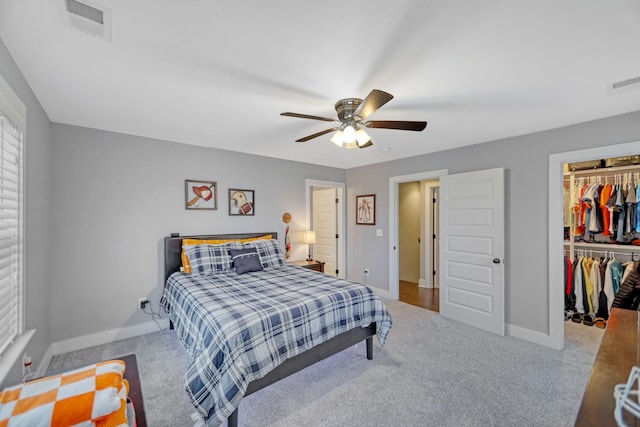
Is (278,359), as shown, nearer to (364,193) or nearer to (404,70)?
(404,70)

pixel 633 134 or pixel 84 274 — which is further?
pixel 84 274

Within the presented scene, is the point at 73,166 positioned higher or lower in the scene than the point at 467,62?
lower

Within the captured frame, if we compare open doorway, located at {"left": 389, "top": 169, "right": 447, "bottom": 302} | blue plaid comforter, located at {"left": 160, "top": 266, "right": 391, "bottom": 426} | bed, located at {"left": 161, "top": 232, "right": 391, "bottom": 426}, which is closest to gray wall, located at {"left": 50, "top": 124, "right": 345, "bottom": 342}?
bed, located at {"left": 161, "top": 232, "right": 391, "bottom": 426}

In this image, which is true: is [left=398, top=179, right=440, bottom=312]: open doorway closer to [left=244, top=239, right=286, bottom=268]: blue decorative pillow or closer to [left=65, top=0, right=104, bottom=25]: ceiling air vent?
[left=244, top=239, right=286, bottom=268]: blue decorative pillow

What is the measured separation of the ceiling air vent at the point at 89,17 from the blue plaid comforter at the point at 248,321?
1841mm

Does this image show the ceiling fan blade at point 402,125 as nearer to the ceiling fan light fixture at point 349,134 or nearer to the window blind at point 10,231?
the ceiling fan light fixture at point 349,134

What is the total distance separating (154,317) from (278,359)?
7.38 feet

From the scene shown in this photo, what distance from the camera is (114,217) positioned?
3.17 meters

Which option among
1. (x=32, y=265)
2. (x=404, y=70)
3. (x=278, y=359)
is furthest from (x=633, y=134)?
(x=32, y=265)

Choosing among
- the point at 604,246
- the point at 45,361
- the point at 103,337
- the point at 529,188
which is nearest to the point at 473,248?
the point at 529,188

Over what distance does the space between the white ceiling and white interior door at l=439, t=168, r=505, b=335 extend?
3.01 feet

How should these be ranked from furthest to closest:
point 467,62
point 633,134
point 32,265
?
point 633,134 < point 32,265 < point 467,62

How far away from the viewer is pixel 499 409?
2.02m

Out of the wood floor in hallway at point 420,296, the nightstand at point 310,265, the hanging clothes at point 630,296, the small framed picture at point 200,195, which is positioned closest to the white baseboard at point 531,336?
the hanging clothes at point 630,296
